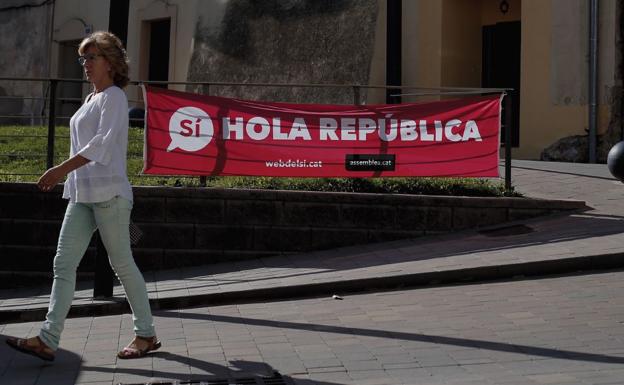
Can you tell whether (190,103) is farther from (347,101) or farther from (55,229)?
(347,101)

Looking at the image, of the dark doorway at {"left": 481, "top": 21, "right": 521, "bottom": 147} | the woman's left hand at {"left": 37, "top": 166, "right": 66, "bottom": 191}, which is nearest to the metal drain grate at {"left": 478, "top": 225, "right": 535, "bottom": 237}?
the woman's left hand at {"left": 37, "top": 166, "right": 66, "bottom": 191}

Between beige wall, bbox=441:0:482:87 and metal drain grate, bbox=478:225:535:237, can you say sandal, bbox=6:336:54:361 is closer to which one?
metal drain grate, bbox=478:225:535:237

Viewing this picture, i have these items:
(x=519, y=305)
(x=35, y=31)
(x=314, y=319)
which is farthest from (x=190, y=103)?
(x=35, y=31)

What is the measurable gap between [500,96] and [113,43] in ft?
18.6

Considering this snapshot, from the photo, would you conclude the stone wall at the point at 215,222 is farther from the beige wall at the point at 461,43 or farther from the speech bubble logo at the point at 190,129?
the beige wall at the point at 461,43

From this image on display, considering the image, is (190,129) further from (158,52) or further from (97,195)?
(158,52)

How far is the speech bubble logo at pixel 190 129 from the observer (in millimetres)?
9922

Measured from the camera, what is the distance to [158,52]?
2341 cm

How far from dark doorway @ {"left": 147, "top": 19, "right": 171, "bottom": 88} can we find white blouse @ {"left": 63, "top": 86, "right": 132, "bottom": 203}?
1801 centimetres

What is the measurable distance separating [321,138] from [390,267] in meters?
2.40

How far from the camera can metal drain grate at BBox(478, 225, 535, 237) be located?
9359 millimetres

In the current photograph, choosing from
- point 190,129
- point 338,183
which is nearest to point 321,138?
point 338,183

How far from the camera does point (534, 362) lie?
526cm

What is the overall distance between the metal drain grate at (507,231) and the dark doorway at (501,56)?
897 centimetres
